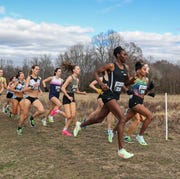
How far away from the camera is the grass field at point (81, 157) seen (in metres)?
5.83

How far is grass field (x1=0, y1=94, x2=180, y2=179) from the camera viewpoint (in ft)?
19.1

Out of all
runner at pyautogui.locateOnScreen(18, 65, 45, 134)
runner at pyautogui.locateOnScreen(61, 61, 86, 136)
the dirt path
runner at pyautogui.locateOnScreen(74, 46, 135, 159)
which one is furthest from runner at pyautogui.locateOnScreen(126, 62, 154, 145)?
runner at pyautogui.locateOnScreen(18, 65, 45, 134)

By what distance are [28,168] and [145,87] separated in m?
3.65

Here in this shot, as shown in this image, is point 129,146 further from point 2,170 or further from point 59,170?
point 2,170

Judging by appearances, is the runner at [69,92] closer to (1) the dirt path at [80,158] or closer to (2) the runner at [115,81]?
(1) the dirt path at [80,158]

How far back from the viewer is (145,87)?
838cm

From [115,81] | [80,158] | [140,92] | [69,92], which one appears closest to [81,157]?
[80,158]

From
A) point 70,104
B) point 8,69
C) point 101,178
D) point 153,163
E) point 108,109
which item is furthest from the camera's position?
point 8,69

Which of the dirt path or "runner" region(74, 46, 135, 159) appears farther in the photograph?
"runner" region(74, 46, 135, 159)

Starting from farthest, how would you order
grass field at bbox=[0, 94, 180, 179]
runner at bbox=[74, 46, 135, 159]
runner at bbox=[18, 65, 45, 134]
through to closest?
runner at bbox=[18, 65, 45, 134] → runner at bbox=[74, 46, 135, 159] → grass field at bbox=[0, 94, 180, 179]

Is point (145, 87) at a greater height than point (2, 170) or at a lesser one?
greater

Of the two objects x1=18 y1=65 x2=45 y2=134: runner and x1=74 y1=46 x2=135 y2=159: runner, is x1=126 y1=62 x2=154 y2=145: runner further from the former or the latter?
x1=18 y1=65 x2=45 y2=134: runner

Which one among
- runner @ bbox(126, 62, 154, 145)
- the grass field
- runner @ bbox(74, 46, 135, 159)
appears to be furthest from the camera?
runner @ bbox(126, 62, 154, 145)

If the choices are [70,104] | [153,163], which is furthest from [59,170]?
[70,104]
